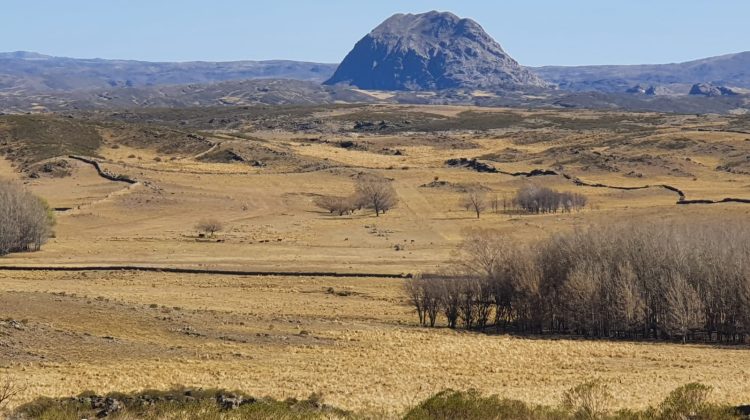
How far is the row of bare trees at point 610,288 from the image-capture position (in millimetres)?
51125

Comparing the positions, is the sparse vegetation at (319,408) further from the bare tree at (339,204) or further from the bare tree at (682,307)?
the bare tree at (339,204)

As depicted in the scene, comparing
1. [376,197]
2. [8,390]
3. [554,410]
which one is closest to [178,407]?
[8,390]

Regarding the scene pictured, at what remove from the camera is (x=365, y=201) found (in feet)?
381

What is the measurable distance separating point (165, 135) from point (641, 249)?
13862 centimetres

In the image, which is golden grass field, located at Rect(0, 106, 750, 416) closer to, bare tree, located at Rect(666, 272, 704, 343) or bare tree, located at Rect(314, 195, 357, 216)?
bare tree, located at Rect(314, 195, 357, 216)

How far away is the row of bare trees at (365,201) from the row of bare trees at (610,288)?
181ft

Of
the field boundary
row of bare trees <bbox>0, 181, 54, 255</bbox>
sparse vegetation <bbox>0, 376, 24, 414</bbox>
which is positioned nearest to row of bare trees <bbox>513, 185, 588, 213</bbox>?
the field boundary

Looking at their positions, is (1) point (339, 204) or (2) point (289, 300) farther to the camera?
(1) point (339, 204)

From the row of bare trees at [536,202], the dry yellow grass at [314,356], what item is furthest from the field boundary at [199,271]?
the row of bare trees at [536,202]

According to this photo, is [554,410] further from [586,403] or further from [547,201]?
[547,201]

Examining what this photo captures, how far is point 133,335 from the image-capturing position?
44.8 metres

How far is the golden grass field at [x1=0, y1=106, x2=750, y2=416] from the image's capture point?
36.3 meters

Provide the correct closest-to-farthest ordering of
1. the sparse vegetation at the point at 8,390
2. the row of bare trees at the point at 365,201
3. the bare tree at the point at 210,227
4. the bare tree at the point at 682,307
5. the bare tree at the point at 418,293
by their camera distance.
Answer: the sparse vegetation at the point at 8,390 < the bare tree at the point at 682,307 < the bare tree at the point at 418,293 < the bare tree at the point at 210,227 < the row of bare trees at the point at 365,201

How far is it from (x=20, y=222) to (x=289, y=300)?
108 ft
